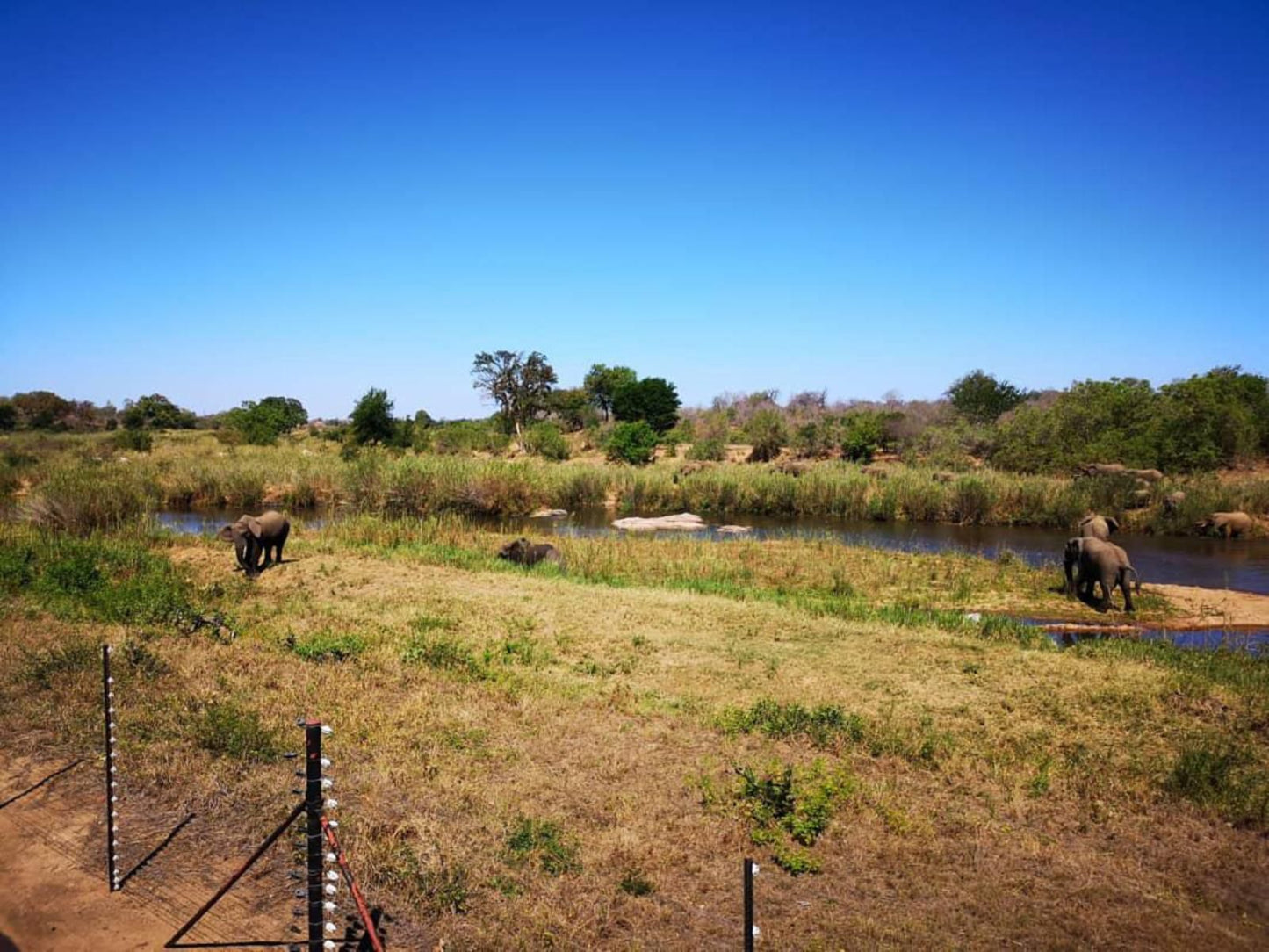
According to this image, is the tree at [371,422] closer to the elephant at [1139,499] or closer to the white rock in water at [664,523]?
the white rock in water at [664,523]

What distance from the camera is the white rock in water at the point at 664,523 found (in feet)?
80.5

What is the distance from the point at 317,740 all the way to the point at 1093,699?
7.87 metres

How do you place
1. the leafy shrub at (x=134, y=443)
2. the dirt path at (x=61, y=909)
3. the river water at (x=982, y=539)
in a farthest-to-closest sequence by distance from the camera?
1. the leafy shrub at (x=134, y=443)
2. the river water at (x=982, y=539)
3. the dirt path at (x=61, y=909)

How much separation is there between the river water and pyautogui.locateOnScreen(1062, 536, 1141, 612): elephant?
9.95 ft

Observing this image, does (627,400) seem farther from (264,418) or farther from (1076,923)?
(1076,923)

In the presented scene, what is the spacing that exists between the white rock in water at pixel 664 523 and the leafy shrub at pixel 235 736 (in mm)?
17308

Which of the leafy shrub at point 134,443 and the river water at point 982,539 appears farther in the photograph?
the leafy shrub at point 134,443

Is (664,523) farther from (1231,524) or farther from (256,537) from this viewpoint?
(1231,524)

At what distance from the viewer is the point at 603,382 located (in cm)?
6219

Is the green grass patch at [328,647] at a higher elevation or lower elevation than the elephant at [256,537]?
lower

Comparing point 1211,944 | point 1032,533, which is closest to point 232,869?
point 1211,944

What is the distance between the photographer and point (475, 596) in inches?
490

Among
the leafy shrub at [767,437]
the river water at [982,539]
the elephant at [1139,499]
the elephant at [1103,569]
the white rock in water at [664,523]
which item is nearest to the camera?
the elephant at [1103,569]

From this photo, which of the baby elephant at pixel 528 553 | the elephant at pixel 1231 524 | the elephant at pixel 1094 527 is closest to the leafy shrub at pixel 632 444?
the baby elephant at pixel 528 553
